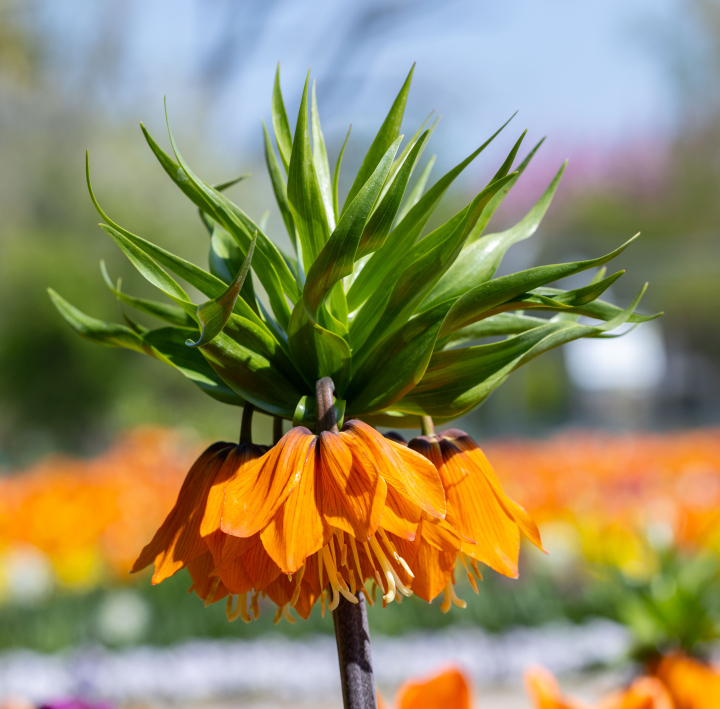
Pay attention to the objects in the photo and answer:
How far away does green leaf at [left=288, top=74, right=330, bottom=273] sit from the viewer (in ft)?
2.06

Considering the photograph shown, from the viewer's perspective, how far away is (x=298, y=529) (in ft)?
1.71

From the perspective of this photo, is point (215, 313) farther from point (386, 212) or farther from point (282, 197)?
point (282, 197)

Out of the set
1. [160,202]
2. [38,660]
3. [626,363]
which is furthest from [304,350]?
[626,363]

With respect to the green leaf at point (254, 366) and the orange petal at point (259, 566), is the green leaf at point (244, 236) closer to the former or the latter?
the green leaf at point (254, 366)

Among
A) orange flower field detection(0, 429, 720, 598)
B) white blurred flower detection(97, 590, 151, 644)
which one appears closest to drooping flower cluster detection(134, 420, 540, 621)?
orange flower field detection(0, 429, 720, 598)

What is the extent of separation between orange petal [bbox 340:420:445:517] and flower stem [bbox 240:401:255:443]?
3.7 inches

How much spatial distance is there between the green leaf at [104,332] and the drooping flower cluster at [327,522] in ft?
0.38

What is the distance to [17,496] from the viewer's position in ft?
14.2

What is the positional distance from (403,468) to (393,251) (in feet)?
0.61

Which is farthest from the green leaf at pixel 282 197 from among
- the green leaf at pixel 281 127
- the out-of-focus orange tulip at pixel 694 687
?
the out-of-focus orange tulip at pixel 694 687

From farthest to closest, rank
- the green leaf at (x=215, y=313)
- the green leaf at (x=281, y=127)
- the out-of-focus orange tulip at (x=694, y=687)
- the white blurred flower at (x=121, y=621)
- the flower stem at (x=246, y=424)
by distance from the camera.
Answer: the white blurred flower at (x=121, y=621), the out-of-focus orange tulip at (x=694, y=687), the green leaf at (x=281, y=127), the flower stem at (x=246, y=424), the green leaf at (x=215, y=313)

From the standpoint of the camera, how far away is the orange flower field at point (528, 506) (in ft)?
11.7

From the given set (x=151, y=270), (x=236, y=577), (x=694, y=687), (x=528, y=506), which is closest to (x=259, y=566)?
(x=236, y=577)

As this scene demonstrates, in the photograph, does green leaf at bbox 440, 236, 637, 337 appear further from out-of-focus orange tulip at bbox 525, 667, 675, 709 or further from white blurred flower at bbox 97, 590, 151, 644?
white blurred flower at bbox 97, 590, 151, 644
